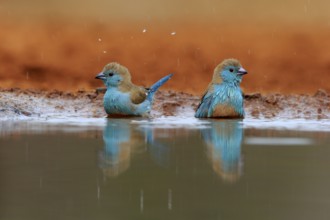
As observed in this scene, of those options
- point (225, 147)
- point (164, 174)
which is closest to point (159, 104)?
point (225, 147)

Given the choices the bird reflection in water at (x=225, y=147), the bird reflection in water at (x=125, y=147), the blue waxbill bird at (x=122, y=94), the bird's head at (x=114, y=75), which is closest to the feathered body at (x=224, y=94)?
the bird reflection in water at (x=225, y=147)

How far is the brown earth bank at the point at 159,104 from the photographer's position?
36.6 ft

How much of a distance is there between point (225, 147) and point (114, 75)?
4150 millimetres

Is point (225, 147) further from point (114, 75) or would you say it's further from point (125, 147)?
point (114, 75)

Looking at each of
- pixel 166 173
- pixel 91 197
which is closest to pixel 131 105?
pixel 166 173

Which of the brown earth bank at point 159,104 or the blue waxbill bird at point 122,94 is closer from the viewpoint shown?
the blue waxbill bird at point 122,94

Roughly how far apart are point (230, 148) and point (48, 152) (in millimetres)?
1497

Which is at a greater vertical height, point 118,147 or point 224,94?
point 224,94

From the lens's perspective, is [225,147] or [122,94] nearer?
[225,147]

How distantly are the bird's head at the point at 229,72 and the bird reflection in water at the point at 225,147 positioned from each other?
2.58 feet

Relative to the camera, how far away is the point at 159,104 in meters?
12.0

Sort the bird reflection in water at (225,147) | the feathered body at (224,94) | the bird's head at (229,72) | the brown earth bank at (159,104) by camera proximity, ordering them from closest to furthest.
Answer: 1. the bird reflection in water at (225,147)
2. the feathered body at (224,94)
3. the bird's head at (229,72)
4. the brown earth bank at (159,104)

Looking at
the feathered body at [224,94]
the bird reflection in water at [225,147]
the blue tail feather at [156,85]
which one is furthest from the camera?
the blue tail feather at [156,85]

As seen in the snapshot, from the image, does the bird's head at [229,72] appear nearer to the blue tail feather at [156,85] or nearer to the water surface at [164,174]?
the blue tail feather at [156,85]
